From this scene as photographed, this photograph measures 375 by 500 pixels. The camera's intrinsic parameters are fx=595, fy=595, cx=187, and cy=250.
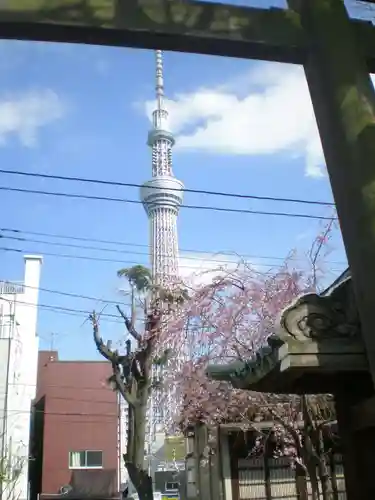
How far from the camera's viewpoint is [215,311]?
1095 centimetres

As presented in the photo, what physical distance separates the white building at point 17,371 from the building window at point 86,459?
7.28ft

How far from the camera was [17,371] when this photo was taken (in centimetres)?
2556

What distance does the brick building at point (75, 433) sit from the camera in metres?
26.3

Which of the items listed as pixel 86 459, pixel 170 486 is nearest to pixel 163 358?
pixel 86 459

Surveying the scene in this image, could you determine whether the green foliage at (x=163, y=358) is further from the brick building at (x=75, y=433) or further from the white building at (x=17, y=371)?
the brick building at (x=75, y=433)

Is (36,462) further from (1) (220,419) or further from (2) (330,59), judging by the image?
(2) (330,59)

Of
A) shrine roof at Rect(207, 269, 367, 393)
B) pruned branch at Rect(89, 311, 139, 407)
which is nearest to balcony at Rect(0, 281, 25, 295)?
pruned branch at Rect(89, 311, 139, 407)

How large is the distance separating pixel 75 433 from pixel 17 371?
409cm

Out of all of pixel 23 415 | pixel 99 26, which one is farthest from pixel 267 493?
pixel 23 415

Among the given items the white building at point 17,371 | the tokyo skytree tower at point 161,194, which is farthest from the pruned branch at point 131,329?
the tokyo skytree tower at point 161,194

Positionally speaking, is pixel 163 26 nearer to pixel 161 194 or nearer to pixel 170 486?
pixel 170 486

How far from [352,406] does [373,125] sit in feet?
6.57

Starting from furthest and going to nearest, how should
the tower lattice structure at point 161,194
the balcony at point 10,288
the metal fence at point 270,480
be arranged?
the tower lattice structure at point 161,194 → the balcony at point 10,288 → the metal fence at point 270,480

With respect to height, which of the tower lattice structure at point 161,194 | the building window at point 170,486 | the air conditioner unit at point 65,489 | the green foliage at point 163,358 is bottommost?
the air conditioner unit at point 65,489
